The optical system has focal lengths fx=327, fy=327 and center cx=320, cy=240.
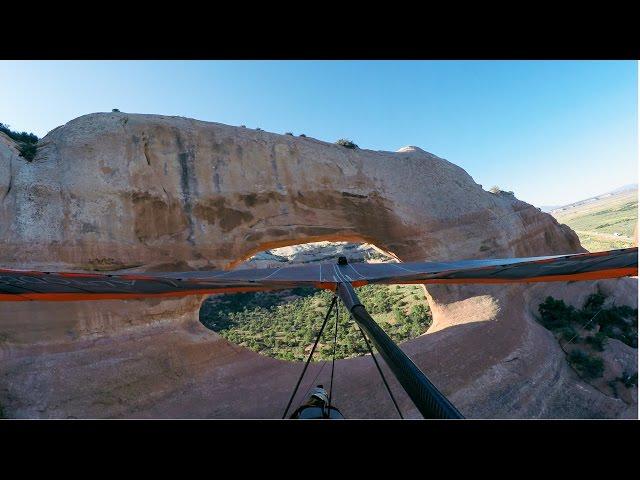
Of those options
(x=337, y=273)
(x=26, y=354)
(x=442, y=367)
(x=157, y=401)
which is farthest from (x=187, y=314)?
(x=442, y=367)

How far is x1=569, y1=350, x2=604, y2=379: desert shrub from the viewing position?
9142 mm

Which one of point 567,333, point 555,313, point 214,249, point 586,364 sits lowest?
point 586,364

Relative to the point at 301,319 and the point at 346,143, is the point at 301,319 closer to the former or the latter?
the point at 301,319

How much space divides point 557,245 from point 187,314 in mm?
18283

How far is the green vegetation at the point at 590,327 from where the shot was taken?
950cm

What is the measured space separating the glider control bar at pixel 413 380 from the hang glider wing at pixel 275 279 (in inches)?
85.7

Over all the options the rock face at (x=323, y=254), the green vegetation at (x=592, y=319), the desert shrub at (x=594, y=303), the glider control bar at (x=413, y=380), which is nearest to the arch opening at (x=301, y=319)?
the rock face at (x=323, y=254)

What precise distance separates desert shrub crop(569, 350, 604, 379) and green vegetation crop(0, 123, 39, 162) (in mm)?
17962

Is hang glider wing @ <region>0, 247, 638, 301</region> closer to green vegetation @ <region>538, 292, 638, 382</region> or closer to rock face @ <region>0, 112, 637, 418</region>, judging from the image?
rock face @ <region>0, 112, 637, 418</region>

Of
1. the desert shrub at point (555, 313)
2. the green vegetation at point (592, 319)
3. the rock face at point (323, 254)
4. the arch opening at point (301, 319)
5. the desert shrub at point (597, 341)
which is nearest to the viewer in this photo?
the desert shrub at point (597, 341)

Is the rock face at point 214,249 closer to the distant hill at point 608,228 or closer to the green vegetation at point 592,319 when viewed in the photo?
the green vegetation at point 592,319

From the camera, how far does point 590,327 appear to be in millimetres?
11836

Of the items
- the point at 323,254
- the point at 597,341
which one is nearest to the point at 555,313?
the point at 597,341

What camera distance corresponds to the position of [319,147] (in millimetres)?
14688
